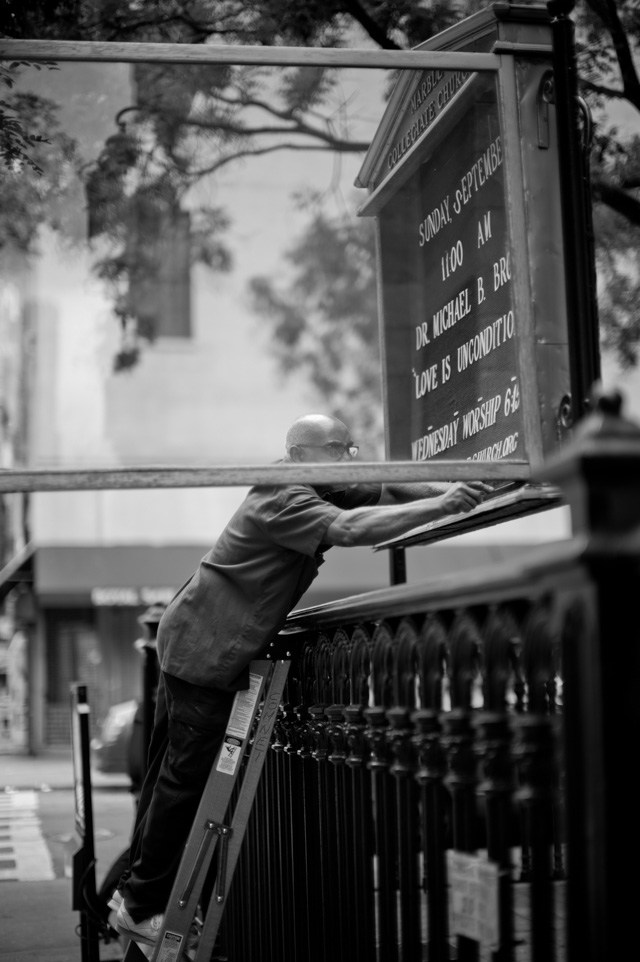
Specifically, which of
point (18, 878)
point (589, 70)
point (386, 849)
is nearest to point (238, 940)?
point (386, 849)

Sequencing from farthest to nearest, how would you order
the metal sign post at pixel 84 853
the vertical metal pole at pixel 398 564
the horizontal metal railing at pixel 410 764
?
the vertical metal pole at pixel 398 564 < the metal sign post at pixel 84 853 < the horizontal metal railing at pixel 410 764

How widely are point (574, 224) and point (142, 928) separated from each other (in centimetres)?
277

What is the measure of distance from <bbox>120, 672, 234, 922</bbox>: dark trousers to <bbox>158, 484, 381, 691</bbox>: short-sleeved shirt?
107 mm

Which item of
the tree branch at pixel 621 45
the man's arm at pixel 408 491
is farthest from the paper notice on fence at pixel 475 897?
the tree branch at pixel 621 45

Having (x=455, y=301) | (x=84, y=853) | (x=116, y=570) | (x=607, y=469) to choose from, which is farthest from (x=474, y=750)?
(x=116, y=570)

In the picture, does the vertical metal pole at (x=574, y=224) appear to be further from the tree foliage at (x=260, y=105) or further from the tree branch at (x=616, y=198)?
the tree branch at (x=616, y=198)

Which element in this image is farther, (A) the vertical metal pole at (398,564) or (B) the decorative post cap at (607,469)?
(A) the vertical metal pole at (398,564)

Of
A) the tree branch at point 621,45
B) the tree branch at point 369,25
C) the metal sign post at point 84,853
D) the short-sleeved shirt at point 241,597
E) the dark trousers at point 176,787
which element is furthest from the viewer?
the tree branch at point 621,45

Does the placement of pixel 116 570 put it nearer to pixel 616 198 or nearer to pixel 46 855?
pixel 46 855

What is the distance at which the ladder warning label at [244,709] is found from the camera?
4.15 m

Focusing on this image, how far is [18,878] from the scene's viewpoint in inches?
317

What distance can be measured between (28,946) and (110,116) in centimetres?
387

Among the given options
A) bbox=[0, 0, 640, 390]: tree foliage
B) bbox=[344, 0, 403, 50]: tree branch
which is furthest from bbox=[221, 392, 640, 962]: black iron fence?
bbox=[344, 0, 403, 50]: tree branch

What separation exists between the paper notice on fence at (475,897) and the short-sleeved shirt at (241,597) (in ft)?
5.34
